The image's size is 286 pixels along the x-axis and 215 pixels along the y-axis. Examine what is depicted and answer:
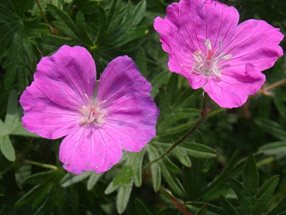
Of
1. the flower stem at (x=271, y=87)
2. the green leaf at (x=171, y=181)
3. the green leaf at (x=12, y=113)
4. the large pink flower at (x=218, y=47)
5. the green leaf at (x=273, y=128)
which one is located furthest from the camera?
the green leaf at (x=273, y=128)

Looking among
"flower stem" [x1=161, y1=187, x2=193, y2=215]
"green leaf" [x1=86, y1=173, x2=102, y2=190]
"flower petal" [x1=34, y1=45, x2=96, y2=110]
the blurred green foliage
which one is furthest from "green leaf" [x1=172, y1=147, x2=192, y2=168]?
"flower petal" [x1=34, y1=45, x2=96, y2=110]

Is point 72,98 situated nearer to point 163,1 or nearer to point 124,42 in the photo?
point 124,42

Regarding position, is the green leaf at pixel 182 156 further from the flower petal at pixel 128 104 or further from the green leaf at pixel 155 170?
the flower petal at pixel 128 104

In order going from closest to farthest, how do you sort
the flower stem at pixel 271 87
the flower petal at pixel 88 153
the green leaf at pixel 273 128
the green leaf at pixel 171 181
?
the flower petal at pixel 88 153
the green leaf at pixel 171 181
the flower stem at pixel 271 87
the green leaf at pixel 273 128

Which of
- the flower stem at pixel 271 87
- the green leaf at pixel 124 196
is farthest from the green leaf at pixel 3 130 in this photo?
the flower stem at pixel 271 87

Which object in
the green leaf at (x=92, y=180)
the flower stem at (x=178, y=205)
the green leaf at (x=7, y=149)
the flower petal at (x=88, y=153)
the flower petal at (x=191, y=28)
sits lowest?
the flower stem at (x=178, y=205)

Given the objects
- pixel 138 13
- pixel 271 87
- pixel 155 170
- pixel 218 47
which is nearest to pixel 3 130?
pixel 155 170
